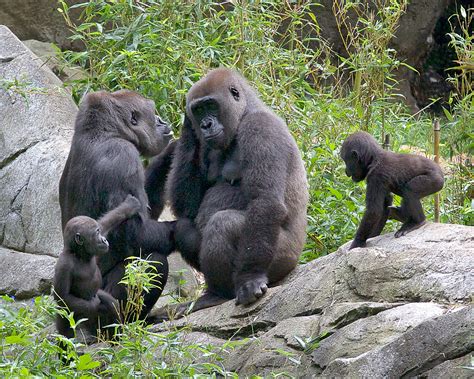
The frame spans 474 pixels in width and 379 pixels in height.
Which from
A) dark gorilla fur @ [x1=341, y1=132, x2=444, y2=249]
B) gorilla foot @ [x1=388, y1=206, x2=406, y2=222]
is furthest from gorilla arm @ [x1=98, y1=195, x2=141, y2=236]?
gorilla foot @ [x1=388, y1=206, x2=406, y2=222]

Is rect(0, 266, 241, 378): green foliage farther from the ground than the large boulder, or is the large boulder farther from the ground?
rect(0, 266, 241, 378): green foliage

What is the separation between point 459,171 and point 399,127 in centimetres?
175

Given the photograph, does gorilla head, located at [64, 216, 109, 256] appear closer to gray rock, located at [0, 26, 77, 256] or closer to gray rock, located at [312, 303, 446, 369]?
gray rock, located at [312, 303, 446, 369]

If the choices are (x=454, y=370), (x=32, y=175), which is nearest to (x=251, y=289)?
(x=454, y=370)

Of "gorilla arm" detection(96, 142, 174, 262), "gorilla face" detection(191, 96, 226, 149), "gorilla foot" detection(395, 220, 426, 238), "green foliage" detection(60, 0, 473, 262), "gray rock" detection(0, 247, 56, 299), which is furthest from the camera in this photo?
"green foliage" detection(60, 0, 473, 262)

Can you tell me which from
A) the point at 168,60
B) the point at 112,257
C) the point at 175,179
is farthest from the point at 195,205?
the point at 168,60

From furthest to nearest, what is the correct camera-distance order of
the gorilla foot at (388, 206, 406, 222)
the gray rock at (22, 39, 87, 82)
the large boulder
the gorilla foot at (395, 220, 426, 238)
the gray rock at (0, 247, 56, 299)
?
the gray rock at (22, 39, 87, 82)
the large boulder
the gray rock at (0, 247, 56, 299)
the gorilla foot at (388, 206, 406, 222)
the gorilla foot at (395, 220, 426, 238)

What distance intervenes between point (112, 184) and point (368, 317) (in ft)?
6.69

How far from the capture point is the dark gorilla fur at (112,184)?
5684mm

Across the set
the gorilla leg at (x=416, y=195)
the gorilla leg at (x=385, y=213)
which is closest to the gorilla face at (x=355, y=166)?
the gorilla leg at (x=385, y=213)

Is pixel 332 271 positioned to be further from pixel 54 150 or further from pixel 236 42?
pixel 236 42

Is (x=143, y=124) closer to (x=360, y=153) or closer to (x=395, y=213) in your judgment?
(x=360, y=153)

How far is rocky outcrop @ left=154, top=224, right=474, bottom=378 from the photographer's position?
149 inches

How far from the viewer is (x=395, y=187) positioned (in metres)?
5.32
